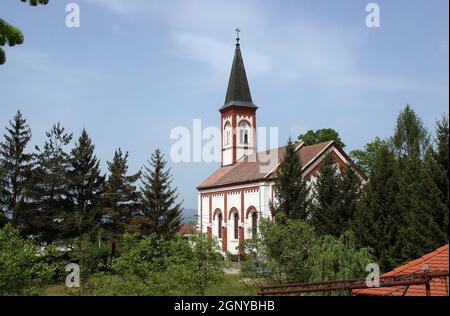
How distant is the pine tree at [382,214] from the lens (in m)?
22.8

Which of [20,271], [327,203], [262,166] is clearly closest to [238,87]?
[262,166]

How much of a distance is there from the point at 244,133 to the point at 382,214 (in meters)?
28.1

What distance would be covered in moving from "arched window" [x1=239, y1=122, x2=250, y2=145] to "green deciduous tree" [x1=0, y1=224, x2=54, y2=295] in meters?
36.8

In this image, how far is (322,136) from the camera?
5206 cm

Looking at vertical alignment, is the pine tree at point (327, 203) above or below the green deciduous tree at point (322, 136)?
below

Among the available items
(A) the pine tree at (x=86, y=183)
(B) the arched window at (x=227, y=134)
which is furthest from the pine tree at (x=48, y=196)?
(B) the arched window at (x=227, y=134)

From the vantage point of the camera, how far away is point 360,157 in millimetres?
54812

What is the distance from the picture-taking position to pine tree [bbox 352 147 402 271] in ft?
74.7

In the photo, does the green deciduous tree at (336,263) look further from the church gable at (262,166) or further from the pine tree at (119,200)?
the pine tree at (119,200)

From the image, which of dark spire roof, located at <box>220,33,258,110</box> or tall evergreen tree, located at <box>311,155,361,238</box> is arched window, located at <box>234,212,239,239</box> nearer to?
dark spire roof, located at <box>220,33,258,110</box>

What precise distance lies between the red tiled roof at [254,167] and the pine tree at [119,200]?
8.21m

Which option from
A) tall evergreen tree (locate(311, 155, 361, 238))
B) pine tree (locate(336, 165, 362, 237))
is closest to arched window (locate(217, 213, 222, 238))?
tall evergreen tree (locate(311, 155, 361, 238))

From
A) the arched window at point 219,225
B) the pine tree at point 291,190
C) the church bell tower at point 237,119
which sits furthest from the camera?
the church bell tower at point 237,119

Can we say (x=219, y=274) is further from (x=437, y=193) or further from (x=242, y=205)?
(x=242, y=205)
